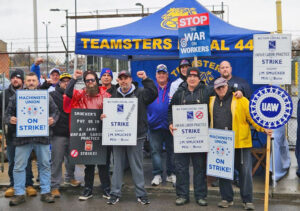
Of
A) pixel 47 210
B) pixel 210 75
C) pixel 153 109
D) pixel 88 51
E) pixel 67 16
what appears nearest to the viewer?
pixel 47 210

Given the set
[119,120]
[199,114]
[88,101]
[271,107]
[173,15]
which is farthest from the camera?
[173,15]

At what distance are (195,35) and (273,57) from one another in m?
1.58

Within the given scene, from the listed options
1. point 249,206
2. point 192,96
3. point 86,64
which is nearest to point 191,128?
point 192,96

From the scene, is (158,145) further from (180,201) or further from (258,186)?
(258,186)

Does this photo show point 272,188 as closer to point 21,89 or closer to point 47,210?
point 47,210

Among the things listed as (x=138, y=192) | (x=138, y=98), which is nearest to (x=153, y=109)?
(x=138, y=98)

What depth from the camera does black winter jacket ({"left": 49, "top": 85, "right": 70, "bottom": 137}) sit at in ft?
20.6

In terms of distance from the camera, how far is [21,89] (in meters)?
5.91

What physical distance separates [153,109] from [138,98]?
904 mm

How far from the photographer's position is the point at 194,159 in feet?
18.7

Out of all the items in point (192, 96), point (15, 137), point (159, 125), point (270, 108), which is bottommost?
point (15, 137)

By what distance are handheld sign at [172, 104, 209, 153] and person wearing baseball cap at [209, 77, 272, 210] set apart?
173mm

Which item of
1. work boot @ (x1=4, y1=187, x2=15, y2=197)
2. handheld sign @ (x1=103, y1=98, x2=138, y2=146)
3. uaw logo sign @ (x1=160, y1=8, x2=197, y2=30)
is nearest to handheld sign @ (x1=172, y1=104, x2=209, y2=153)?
handheld sign @ (x1=103, y1=98, x2=138, y2=146)

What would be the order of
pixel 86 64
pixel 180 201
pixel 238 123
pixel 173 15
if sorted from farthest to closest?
pixel 86 64, pixel 173 15, pixel 180 201, pixel 238 123
